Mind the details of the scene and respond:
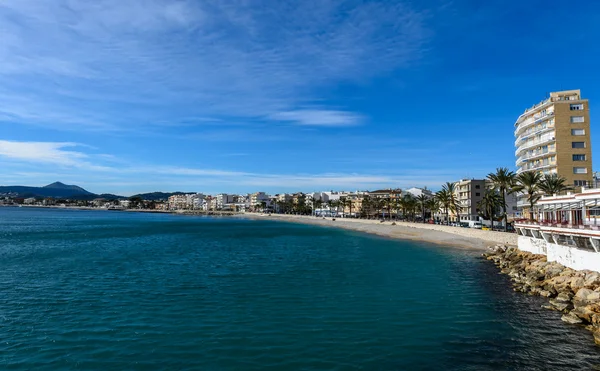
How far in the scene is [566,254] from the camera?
31.6 m

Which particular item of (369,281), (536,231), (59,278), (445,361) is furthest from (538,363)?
(59,278)

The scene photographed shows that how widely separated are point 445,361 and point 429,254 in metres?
36.1

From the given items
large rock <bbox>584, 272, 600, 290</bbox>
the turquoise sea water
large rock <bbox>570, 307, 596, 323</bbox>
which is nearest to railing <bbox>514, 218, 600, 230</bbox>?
large rock <bbox>584, 272, 600, 290</bbox>

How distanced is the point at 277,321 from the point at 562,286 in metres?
20.2

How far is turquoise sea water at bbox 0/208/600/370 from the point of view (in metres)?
15.8

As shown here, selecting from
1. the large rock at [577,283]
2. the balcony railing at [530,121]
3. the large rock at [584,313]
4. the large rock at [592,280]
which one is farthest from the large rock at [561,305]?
the balcony railing at [530,121]

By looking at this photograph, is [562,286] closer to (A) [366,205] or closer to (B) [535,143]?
(B) [535,143]

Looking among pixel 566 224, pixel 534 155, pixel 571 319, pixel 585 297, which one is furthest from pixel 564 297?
pixel 534 155

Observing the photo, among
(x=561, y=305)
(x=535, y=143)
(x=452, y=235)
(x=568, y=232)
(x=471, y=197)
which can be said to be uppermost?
(x=535, y=143)

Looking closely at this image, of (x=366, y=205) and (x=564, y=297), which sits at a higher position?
(x=366, y=205)

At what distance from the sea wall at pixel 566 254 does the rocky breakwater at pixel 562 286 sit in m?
0.52

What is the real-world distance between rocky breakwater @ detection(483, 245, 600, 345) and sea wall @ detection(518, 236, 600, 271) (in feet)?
1.71

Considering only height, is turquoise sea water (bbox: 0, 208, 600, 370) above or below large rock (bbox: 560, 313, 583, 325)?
below

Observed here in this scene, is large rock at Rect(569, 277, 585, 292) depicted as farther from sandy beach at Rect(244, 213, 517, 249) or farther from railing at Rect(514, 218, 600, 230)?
sandy beach at Rect(244, 213, 517, 249)
